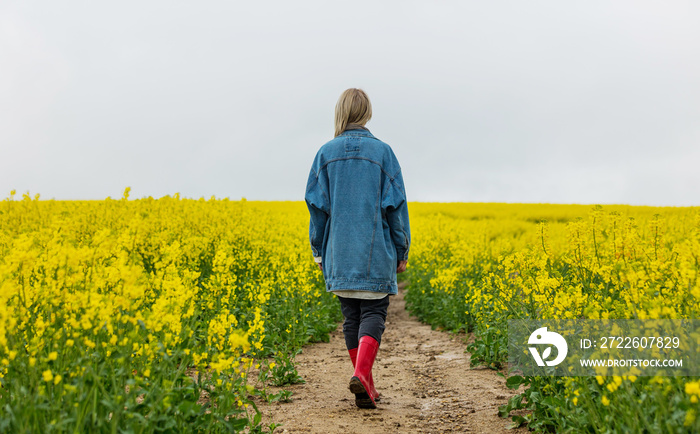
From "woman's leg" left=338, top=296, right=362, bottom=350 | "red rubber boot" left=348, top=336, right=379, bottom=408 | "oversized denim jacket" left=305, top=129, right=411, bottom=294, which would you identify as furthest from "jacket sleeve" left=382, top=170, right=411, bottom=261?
"red rubber boot" left=348, top=336, right=379, bottom=408

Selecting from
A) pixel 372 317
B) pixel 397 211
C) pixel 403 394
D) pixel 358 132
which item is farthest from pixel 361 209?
pixel 403 394

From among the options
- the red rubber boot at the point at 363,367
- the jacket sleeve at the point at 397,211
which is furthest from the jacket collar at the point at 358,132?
the red rubber boot at the point at 363,367

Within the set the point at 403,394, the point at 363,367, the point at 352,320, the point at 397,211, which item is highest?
the point at 397,211

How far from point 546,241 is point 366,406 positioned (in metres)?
2.36

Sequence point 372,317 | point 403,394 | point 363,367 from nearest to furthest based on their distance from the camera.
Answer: point 363,367 < point 372,317 < point 403,394

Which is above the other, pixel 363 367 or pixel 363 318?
pixel 363 318

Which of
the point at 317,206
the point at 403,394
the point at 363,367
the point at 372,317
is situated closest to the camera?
the point at 363,367

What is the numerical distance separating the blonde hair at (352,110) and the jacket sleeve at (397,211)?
1.79 feet

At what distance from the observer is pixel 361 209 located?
418 cm

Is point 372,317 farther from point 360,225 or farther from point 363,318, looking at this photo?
point 360,225

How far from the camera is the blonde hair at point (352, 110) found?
4434mm

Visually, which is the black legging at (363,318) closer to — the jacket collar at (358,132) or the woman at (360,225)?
the woman at (360,225)

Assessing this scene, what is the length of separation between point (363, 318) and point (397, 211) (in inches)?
34.0

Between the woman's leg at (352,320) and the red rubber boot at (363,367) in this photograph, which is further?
the woman's leg at (352,320)
